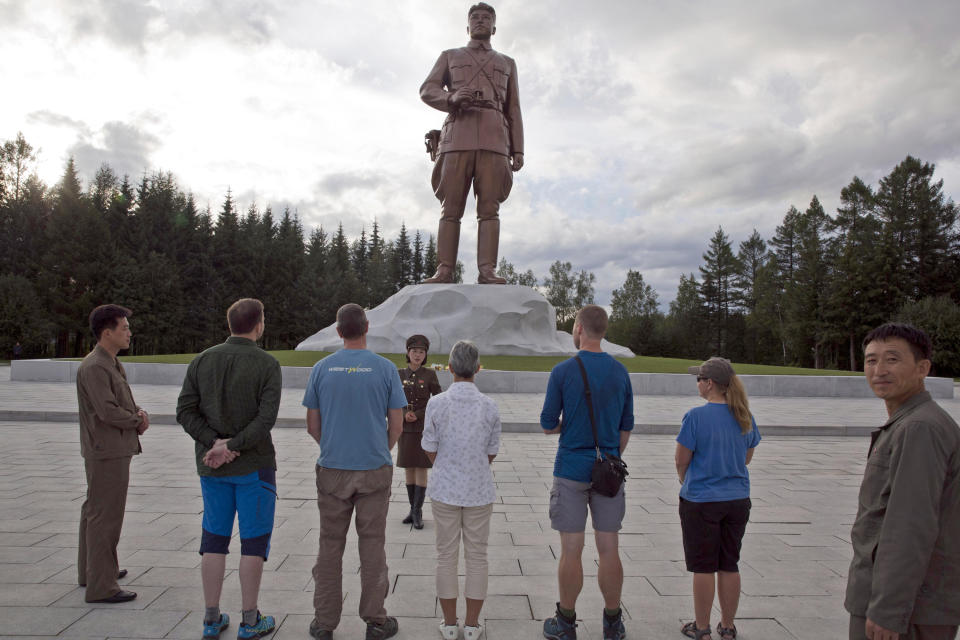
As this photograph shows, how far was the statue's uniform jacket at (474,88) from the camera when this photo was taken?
1527 centimetres

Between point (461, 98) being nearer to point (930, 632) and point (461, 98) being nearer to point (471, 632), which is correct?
point (471, 632)

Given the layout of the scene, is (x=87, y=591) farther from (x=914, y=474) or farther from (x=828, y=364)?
(x=828, y=364)

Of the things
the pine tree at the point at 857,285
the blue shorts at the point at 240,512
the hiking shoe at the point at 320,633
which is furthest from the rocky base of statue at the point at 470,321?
the pine tree at the point at 857,285

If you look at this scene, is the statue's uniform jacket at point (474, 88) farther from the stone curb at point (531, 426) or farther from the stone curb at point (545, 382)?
the stone curb at point (531, 426)

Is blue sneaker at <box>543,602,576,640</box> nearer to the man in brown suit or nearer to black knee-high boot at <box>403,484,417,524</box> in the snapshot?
black knee-high boot at <box>403,484,417,524</box>

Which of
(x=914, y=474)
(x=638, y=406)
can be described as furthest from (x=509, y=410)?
(x=914, y=474)

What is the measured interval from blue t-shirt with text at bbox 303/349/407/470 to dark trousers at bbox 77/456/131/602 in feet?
3.82

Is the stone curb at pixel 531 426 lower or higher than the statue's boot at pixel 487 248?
lower

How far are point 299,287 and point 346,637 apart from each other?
49.4 metres

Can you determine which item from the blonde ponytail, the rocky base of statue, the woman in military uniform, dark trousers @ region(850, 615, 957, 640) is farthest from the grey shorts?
the rocky base of statue

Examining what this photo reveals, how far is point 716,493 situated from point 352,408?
5.89ft

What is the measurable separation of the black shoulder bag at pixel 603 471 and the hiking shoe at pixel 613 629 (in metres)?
0.58

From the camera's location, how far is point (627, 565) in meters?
3.98

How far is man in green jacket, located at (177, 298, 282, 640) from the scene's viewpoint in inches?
117
